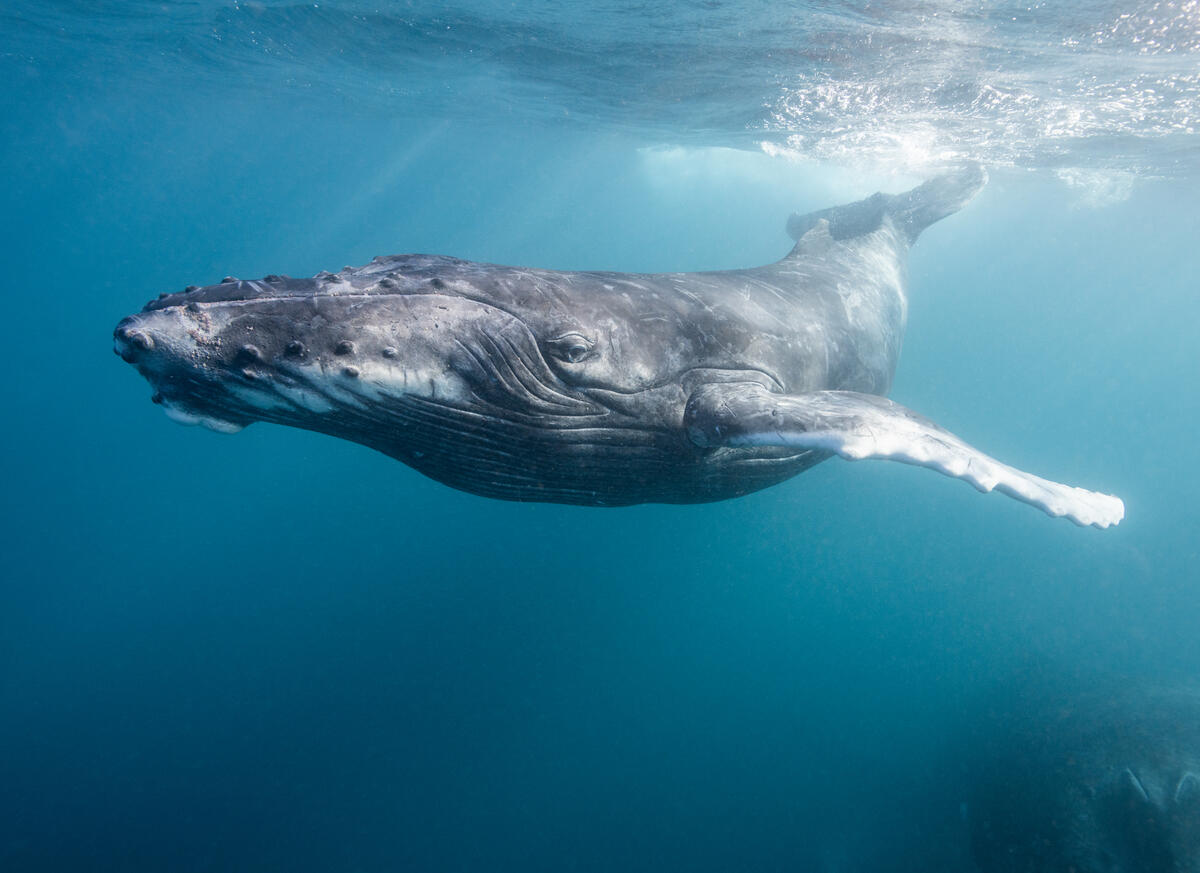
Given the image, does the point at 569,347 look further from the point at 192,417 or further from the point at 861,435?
the point at 192,417

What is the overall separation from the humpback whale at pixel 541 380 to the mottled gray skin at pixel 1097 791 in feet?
30.5

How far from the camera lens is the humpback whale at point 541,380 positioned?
11.4 ft

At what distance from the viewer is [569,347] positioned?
15.0 feet

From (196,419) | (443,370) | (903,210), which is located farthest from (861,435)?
(903,210)

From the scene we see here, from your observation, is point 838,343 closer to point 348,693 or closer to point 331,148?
point 348,693

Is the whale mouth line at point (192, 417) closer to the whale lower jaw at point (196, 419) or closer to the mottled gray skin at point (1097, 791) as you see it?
the whale lower jaw at point (196, 419)

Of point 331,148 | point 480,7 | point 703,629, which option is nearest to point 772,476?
point 480,7

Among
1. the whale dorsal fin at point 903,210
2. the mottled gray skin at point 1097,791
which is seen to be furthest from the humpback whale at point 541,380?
the mottled gray skin at point 1097,791

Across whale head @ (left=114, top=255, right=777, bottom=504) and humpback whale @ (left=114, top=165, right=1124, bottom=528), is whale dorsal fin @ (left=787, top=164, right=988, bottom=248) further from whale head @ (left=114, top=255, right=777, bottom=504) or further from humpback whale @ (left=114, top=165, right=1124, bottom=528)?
whale head @ (left=114, top=255, right=777, bottom=504)

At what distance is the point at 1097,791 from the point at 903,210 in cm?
1215

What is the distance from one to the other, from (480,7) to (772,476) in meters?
18.7

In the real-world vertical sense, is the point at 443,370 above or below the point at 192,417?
above

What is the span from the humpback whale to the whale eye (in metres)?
0.01

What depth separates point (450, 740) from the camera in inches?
763
